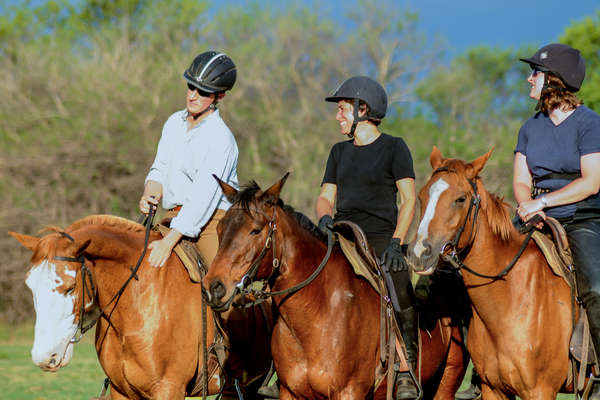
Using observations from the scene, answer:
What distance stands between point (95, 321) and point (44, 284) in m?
0.60

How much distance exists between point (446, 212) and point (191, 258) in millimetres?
2243

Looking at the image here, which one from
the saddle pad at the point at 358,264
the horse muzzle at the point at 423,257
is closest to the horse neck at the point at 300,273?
→ the saddle pad at the point at 358,264

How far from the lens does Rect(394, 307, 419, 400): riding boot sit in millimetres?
5590

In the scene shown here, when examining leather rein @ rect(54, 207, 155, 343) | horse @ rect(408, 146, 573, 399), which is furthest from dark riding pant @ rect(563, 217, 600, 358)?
leather rein @ rect(54, 207, 155, 343)

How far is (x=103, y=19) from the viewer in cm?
3002

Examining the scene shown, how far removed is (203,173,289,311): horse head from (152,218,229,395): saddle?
1.02 metres

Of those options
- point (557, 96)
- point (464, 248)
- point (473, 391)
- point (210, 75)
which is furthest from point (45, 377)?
point (557, 96)

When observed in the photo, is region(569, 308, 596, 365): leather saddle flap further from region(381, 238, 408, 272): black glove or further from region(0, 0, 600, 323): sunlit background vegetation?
region(0, 0, 600, 323): sunlit background vegetation

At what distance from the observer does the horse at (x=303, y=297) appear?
4762mm

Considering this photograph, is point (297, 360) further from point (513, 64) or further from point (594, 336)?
point (513, 64)

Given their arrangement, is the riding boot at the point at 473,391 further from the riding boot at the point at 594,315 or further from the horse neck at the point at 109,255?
the horse neck at the point at 109,255

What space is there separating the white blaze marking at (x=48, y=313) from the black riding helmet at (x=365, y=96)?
8.92 ft

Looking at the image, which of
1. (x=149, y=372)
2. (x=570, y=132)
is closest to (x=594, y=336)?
(x=570, y=132)

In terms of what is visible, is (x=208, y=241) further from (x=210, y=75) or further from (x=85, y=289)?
(x=210, y=75)
